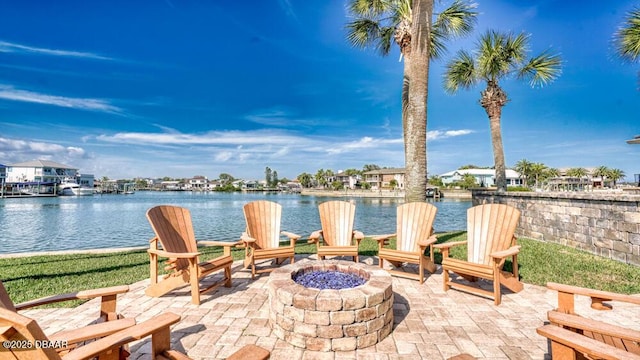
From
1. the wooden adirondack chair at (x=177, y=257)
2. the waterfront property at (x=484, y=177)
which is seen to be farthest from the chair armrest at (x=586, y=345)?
the waterfront property at (x=484, y=177)

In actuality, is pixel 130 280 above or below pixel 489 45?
below

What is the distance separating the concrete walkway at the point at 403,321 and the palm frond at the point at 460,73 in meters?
11.2

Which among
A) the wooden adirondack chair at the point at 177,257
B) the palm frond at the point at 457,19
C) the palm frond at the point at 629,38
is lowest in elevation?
the wooden adirondack chair at the point at 177,257

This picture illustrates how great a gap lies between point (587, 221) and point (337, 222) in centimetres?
562

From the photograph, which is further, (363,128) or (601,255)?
(363,128)

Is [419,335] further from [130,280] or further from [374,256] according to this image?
[130,280]

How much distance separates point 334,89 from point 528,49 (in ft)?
66.5

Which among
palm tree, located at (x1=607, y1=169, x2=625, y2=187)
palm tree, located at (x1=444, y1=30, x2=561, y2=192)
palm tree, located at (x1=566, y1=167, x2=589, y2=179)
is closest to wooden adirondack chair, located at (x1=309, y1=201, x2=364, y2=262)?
palm tree, located at (x1=444, y1=30, x2=561, y2=192)

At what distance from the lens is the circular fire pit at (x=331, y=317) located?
2590 millimetres

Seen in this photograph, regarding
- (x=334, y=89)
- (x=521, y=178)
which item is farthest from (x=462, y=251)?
(x=521, y=178)

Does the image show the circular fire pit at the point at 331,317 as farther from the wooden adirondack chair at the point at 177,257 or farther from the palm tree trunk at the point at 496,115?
the palm tree trunk at the point at 496,115

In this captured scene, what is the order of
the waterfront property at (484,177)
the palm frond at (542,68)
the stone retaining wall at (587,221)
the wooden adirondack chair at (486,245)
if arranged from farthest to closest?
the waterfront property at (484,177), the palm frond at (542,68), the stone retaining wall at (587,221), the wooden adirondack chair at (486,245)

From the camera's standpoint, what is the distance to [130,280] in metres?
4.67

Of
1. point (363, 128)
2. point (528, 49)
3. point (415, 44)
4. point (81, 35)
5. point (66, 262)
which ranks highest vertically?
point (81, 35)
